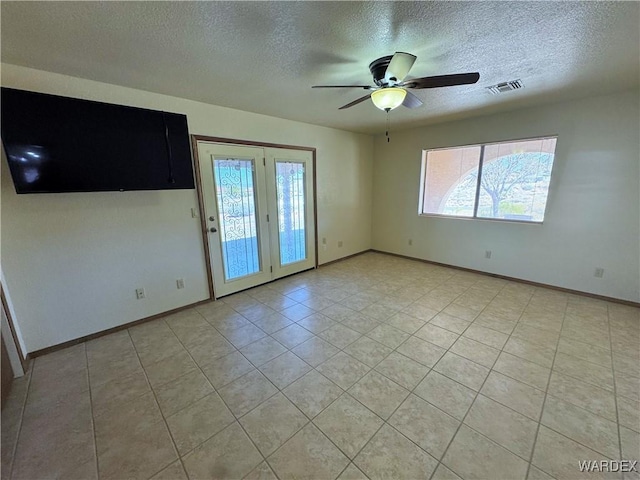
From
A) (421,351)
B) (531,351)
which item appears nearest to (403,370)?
(421,351)

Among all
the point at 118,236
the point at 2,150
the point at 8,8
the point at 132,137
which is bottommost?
the point at 118,236

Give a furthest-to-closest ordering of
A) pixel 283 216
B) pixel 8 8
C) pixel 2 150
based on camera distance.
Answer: pixel 283 216
pixel 2 150
pixel 8 8

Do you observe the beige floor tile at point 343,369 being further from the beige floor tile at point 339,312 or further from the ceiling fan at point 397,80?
the ceiling fan at point 397,80

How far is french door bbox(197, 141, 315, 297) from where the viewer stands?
3182 millimetres

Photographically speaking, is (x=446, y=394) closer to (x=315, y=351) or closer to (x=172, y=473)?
(x=315, y=351)

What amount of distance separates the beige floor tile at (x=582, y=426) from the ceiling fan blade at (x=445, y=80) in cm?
225

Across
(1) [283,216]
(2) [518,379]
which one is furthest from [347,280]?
(2) [518,379]

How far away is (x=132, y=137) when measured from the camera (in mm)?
2334

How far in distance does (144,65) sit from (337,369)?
285cm

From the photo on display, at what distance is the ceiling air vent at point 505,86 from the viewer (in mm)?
2512

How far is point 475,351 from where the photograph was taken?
225 centimetres

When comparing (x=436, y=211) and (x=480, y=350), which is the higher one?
(x=436, y=211)

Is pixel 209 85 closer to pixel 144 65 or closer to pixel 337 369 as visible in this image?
pixel 144 65

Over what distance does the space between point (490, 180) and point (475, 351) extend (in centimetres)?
278
